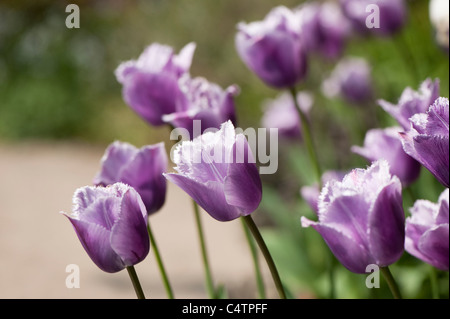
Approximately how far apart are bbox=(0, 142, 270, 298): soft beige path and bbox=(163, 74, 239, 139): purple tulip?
131 cm

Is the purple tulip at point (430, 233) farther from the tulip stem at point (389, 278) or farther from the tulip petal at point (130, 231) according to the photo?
the tulip petal at point (130, 231)

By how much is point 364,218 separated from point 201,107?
0.38m

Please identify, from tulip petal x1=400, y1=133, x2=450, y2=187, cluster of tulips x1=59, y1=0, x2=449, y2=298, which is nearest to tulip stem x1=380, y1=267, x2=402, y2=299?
cluster of tulips x1=59, y1=0, x2=449, y2=298

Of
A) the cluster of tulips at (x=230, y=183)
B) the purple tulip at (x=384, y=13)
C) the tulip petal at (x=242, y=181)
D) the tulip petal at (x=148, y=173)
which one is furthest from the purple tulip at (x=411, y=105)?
the purple tulip at (x=384, y=13)

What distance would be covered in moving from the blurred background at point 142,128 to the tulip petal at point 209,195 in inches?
35.2

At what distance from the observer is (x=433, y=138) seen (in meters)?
0.69

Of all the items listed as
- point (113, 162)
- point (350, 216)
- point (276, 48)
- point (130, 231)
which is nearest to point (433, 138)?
point (350, 216)

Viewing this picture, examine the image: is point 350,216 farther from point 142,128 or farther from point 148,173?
point 142,128

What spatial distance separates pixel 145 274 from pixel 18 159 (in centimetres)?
241

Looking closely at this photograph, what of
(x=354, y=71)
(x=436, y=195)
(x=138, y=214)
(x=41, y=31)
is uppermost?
(x=41, y=31)

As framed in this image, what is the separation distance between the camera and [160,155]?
93 centimetres

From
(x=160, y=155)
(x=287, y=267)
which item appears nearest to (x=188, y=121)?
(x=160, y=155)

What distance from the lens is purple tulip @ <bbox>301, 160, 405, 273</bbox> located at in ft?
2.24
